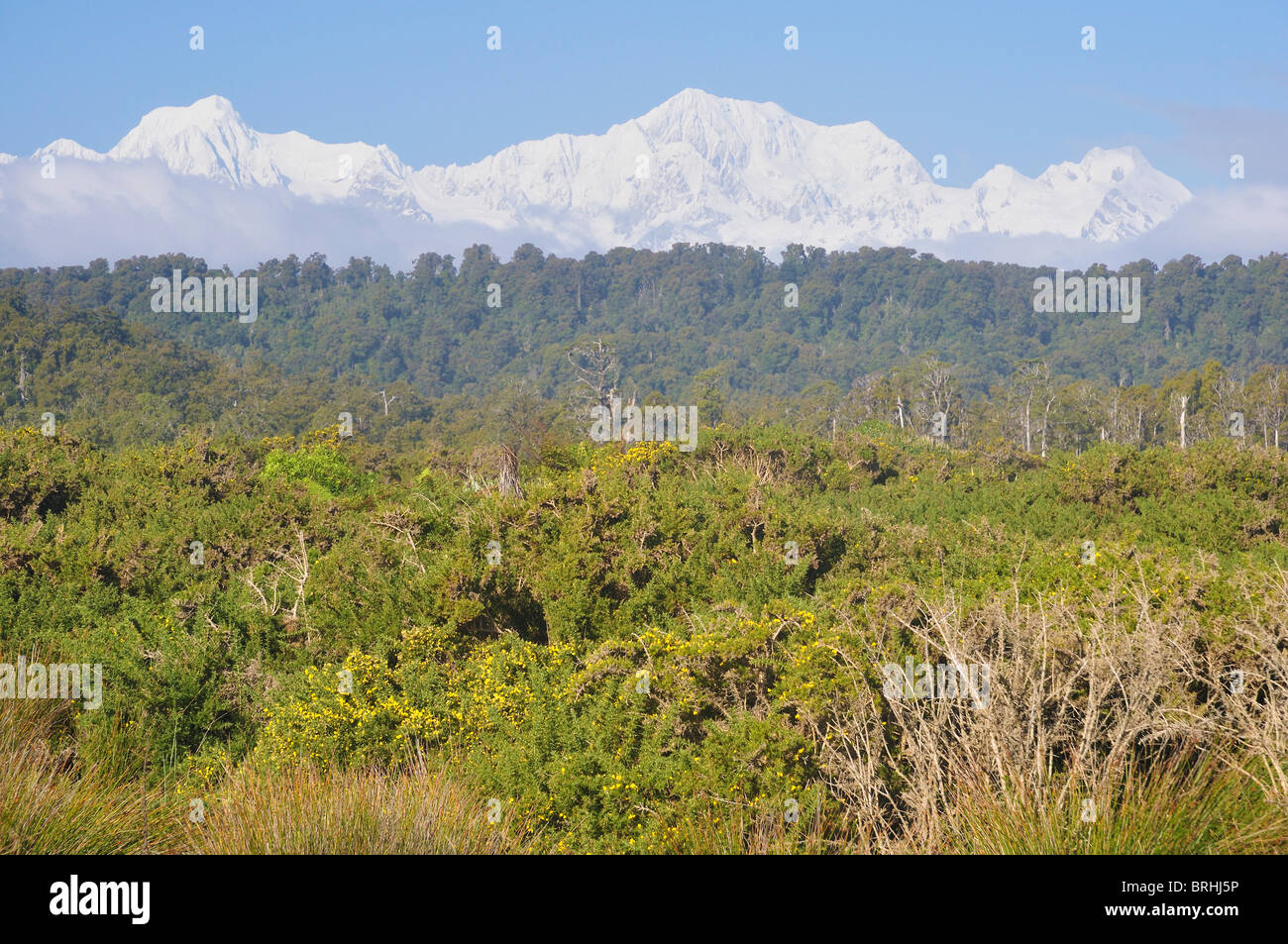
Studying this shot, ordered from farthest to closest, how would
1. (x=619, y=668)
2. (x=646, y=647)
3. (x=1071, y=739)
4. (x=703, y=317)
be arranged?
(x=703, y=317), (x=619, y=668), (x=646, y=647), (x=1071, y=739)

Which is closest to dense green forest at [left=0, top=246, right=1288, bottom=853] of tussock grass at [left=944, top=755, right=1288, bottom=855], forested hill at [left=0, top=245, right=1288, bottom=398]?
tussock grass at [left=944, top=755, right=1288, bottom=855]

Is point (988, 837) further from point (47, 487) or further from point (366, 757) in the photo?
point (47, 487)

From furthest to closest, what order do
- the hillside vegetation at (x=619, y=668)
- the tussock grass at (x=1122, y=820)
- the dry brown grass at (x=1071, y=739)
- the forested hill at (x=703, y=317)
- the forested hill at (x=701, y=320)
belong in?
the forested hill at (x=703, y=317) → the forested hill at (x=701, y=320) → the hillside vegetation at (x=619, y=668) → the dry brown grass at (x=1071, y=739) → the tussock grass at (x=1122, y=820)

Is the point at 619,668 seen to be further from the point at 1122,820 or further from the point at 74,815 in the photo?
the point at 1122,820

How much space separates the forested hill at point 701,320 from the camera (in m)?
110

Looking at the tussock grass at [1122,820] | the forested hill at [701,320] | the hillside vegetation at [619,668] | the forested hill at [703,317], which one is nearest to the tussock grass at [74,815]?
the hillside vegetation at [619,668]

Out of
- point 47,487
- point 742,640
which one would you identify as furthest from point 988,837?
point 47,487

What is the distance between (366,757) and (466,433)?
51.0 meters

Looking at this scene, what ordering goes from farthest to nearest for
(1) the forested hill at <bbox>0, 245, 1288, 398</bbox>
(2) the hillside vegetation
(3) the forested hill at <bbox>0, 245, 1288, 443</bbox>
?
(1) the forested hill at <bbox>0, 245, 1288, 398</bbox> → (3) the forested hill at <bbox>0, 245, 1288, 443</bbox> → (2) the hillside vegetation

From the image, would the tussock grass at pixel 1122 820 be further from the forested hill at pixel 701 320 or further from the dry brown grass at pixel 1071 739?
the forested hill at pixel 701 320

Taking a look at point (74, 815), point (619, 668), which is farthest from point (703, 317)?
point (74, 815)

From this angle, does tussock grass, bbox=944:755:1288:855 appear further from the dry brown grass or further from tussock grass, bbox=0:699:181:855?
tussock grass, bbox=0:699:181:855

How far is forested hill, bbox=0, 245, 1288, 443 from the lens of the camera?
110m

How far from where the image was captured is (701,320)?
13288cm
